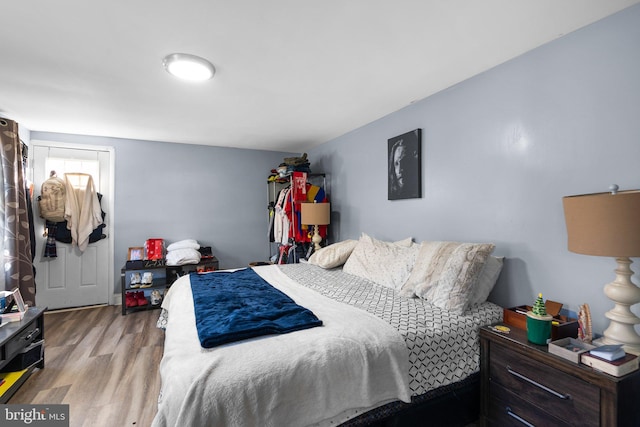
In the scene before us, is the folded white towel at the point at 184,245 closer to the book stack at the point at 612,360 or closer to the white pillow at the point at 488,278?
the white pillow at the point at 488,278

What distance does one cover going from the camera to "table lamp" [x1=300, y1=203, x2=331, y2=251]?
12.6ft

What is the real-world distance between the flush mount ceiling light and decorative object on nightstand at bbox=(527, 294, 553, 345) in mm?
2504

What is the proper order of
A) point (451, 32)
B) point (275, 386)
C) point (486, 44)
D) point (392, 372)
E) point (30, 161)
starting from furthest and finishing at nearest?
point (30, 161), point (486, 44), point (451, 32), point (392, 372), point (275, 386)

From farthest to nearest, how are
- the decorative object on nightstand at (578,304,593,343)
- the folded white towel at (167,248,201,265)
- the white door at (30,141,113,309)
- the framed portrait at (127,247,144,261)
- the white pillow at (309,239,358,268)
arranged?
the framed portrait at (127,247,144,261), the folded white towel at (167,248,201,265), the white door at (30,141,113,309), the white pillow at (309,239,358,268), the decorative object on nightstand at (578,304,593,343)

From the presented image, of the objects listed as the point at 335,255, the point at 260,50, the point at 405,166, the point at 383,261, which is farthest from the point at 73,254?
the point at 405,166

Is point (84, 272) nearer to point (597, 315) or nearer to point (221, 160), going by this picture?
point (221, 160)

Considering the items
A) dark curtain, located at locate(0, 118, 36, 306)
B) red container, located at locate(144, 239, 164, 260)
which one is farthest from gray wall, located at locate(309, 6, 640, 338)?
dark curtain, located at locate(0, 118, 36, 306)

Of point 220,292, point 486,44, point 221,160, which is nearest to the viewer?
point 486,44

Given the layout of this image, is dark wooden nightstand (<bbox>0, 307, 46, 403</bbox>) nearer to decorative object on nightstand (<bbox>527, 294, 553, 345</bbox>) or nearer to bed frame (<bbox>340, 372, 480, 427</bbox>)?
bed frame (<bbox>340, 372, 480, 427</bbox>)

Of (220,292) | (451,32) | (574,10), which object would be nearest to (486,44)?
(451,32)

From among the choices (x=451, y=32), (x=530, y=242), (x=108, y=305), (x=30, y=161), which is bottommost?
(x=108, y=305)

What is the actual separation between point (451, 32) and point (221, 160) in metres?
3.74

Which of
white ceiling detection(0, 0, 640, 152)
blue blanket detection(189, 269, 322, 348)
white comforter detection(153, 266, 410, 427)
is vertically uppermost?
white ceiling detection(0, 0, 640, 152)

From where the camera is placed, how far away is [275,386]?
1143 millimetres
